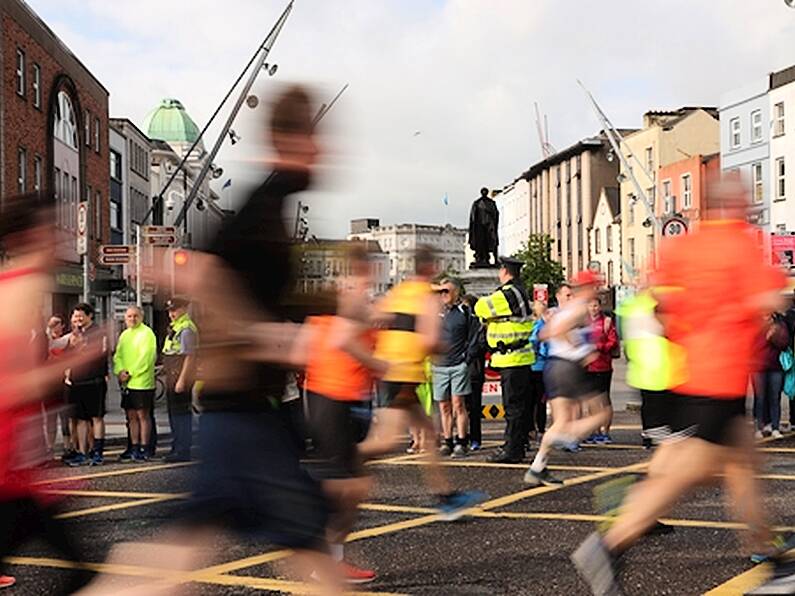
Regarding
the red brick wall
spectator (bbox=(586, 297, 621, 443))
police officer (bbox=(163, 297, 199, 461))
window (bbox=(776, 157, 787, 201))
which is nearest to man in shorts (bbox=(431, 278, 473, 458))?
spectator (bbox=(586, 297, 621, 443))

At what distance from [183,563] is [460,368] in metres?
9.22

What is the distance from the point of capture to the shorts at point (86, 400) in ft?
43.5

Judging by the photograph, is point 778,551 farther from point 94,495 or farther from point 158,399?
point 158,399

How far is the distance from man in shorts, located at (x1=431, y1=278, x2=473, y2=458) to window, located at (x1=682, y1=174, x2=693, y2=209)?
51403 mm

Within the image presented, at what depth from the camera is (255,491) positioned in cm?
399

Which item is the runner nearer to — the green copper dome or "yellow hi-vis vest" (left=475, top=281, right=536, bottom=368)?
"yellow hi-vis vest" (left=475, top=281, right=536, bottom=368)

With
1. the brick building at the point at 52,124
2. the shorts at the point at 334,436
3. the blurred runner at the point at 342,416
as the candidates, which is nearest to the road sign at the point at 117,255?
the brick building at the point at 52,124

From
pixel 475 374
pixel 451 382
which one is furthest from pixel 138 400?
pixel 475 374

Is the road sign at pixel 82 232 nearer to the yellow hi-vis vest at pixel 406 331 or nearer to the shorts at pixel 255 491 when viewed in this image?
the yellow hi-vis vest at pixel 406 331

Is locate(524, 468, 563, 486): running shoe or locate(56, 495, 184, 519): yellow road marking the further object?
locate(524, 468, 563, 486): running shoe

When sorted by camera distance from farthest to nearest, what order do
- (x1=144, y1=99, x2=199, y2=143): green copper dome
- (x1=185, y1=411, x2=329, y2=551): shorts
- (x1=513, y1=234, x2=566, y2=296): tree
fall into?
(x1=144, y1=99, x2=199, y2=143): green copper dome, (x1=513, y1=234, x2=566, y2=296): tree, (x1=185, y1=411, x2=329, y2=551): shorts

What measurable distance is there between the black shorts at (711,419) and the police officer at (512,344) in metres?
6.31

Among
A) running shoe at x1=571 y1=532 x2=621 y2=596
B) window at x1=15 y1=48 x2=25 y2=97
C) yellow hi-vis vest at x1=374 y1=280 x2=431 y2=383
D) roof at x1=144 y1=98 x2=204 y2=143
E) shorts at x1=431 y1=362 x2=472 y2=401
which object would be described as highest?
roof at x1=144 y1=98 x2=204 y2=143

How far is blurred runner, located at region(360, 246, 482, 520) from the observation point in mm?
8680
